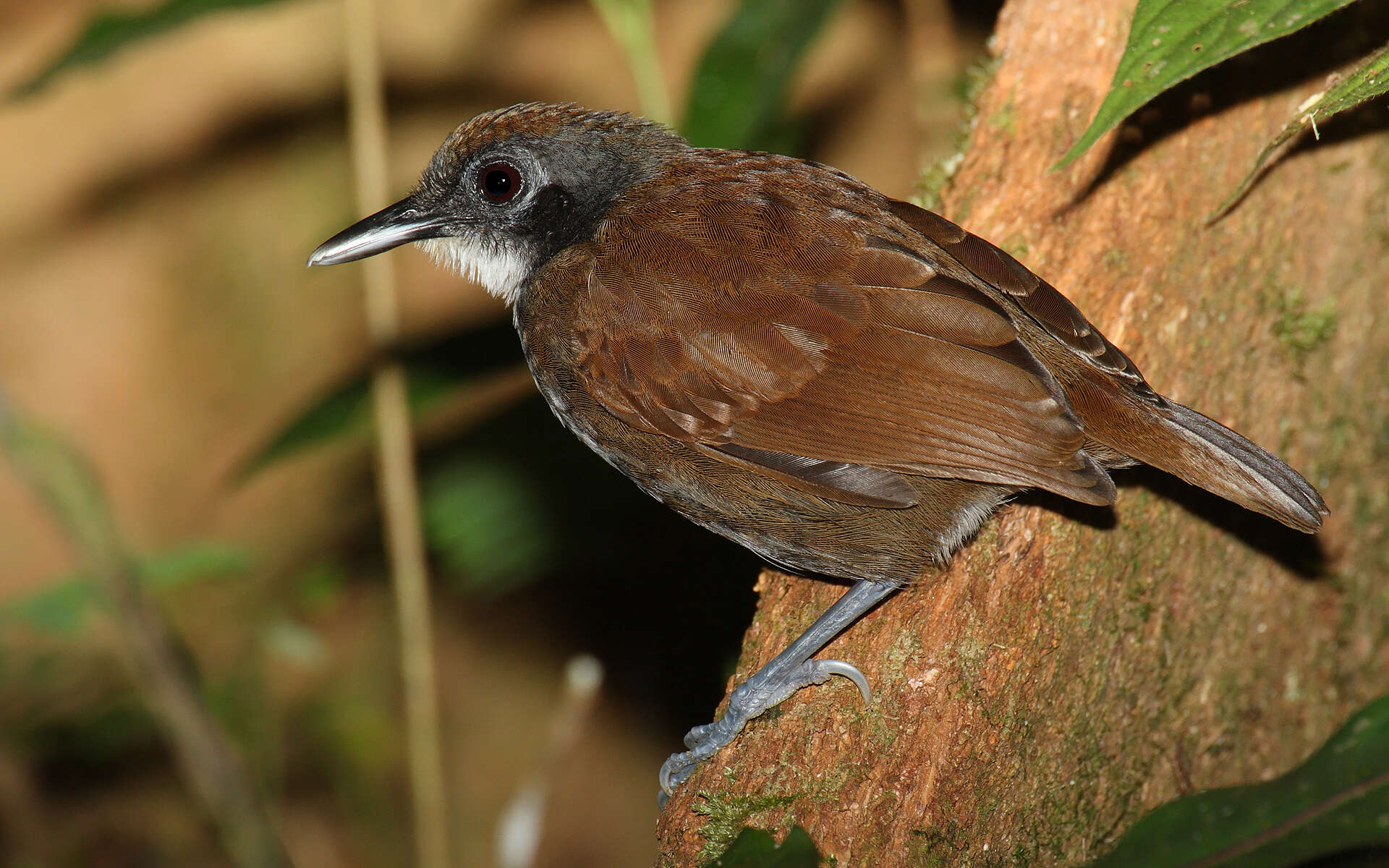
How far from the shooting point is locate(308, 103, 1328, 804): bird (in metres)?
2.24

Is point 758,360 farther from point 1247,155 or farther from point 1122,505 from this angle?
point 1247,155

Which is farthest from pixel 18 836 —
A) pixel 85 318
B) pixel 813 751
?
pixel 813 751

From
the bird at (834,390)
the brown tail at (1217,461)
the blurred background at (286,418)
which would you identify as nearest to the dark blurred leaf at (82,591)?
the blurred background at (286,418)

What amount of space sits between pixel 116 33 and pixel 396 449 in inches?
48.9

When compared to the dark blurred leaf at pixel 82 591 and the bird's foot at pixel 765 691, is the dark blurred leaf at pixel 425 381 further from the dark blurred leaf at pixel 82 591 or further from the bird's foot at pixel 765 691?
the bird's foot at pixel 765 691

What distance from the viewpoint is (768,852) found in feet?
5.26

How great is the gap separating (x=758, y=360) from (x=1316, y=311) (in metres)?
1.48

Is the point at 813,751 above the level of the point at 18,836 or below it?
below

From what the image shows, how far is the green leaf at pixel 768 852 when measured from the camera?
5.02ft

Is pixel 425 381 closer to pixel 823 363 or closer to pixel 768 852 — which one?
pixel 823 363

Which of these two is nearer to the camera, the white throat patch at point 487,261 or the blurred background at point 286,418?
the white throat patch at point 487,261

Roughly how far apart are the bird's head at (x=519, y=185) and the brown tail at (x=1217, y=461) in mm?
1293

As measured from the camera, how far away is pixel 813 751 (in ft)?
7.07

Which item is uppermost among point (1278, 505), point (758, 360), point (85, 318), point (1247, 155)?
point (85, 318)
